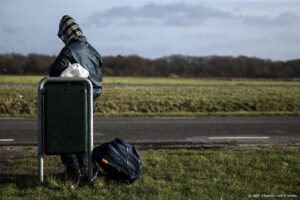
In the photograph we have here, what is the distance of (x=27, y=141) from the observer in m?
9.37

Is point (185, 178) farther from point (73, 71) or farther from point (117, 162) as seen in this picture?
point (73, 71)

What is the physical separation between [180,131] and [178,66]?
3821 inches

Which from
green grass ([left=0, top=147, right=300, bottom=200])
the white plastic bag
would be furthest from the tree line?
the white plastic bag

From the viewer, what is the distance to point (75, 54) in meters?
5.47

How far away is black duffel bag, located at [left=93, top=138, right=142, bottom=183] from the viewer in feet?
17.7

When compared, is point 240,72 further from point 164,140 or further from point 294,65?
point 164,140

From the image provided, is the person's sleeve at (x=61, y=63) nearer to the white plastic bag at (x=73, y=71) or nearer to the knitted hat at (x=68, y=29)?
the white plastic bag at (x=73, y=71)

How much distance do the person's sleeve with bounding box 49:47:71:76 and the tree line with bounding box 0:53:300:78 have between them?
77.8 meters

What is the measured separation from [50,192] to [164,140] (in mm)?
4827

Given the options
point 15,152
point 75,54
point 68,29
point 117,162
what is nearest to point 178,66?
point 15,152

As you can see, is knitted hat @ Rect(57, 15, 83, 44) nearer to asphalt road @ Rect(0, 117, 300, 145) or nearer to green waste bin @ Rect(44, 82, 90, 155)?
green waste bin @ Rect(44, 82, 90, 155)

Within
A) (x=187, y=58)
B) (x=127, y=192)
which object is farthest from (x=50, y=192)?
(x=187, y=58)

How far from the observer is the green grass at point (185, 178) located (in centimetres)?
506

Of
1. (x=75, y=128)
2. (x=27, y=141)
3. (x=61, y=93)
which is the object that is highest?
(x=61, y=93)
